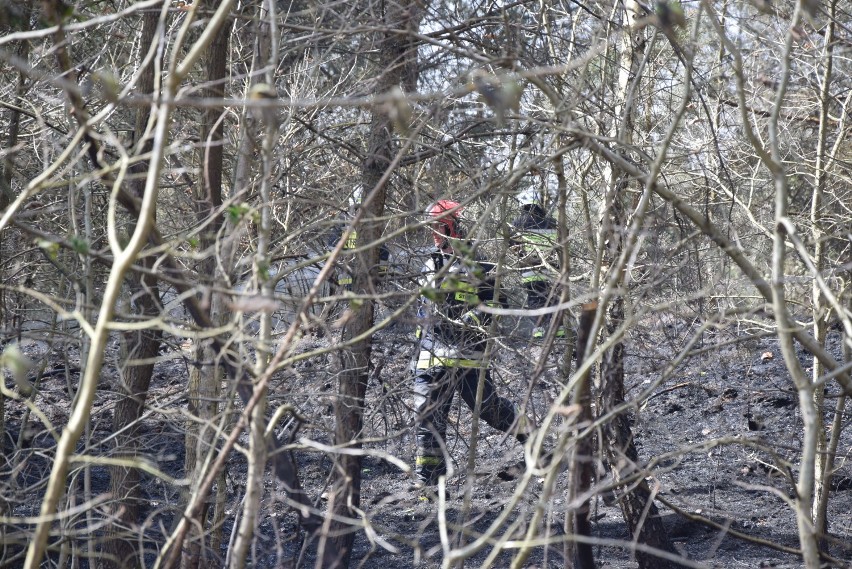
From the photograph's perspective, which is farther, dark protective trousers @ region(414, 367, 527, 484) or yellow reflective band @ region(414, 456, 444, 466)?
yellow reflective band @ region(414, 456, 444, 466)

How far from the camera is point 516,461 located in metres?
6.89

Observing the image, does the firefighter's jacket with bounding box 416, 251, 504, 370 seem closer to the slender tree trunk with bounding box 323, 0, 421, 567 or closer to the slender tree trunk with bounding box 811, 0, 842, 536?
the slender tree trunk with bounding box 323, 0, 421, 567

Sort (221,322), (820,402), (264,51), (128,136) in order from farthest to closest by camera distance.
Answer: (128,136) < (820,402) < (221,322) < (264,51)

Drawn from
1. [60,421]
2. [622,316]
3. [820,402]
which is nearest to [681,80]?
[622,316]

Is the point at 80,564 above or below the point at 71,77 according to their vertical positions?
below

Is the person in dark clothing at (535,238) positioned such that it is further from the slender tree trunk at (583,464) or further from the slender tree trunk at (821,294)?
the slender tree trunk at (583,464)

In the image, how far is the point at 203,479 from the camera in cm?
259

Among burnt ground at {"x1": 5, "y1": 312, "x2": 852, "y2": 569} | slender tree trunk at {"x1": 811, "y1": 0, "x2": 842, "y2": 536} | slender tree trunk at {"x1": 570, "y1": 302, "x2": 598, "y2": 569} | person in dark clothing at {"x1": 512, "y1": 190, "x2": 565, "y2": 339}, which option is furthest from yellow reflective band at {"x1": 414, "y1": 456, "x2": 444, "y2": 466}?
slender tree trunk at {"x1": 570, "y1": 302, "x2": 598, "y2": 569}

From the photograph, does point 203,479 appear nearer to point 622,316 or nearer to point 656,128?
point 622,316

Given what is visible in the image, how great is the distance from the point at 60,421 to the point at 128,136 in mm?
2063

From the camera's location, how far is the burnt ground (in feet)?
14.9

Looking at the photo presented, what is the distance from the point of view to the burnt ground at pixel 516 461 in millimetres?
A: 4527

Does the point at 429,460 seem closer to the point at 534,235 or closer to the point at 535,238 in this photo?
the point at 535,238

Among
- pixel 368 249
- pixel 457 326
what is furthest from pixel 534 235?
pixel 368 249
